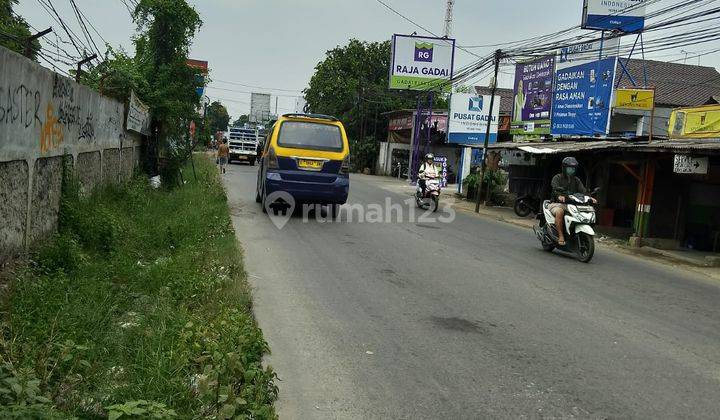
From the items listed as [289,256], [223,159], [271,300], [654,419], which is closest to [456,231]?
[289,256]

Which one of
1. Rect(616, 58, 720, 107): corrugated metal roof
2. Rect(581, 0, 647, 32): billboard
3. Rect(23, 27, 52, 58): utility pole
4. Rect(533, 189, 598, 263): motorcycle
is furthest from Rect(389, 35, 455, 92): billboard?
Rect(23, 27, 52, 58): utility pole

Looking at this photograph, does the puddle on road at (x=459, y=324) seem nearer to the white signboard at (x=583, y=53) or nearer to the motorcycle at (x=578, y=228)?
the motorcycle at (x=578, y=228)

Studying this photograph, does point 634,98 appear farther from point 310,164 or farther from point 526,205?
point 310,164

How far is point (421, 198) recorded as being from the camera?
1936 centimetres

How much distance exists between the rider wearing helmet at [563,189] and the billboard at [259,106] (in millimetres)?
73053

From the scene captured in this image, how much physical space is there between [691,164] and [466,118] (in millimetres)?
18163

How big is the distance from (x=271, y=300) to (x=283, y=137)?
292 inches

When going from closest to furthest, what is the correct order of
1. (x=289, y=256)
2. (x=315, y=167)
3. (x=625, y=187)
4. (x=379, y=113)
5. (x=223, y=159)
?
(x=289, y=256) < (x=315, y=167) < (x=625, y=187) < (x=223, y=159) < (x=379, y=113)

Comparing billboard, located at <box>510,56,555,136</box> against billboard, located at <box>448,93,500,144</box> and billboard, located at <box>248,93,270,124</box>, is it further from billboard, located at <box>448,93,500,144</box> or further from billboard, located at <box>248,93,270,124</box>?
billboard, located at <box>248,93,270,124</box>

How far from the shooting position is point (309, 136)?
13820 mm

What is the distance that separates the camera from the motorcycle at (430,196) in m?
18.7

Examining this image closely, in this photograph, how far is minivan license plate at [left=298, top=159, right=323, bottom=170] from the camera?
13469 mm

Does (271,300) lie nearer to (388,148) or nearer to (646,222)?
(646,222)

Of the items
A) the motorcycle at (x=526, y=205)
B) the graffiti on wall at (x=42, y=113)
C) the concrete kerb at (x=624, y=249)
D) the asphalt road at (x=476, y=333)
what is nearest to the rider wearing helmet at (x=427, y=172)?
the concrete kerb at (x=624, y=249)
